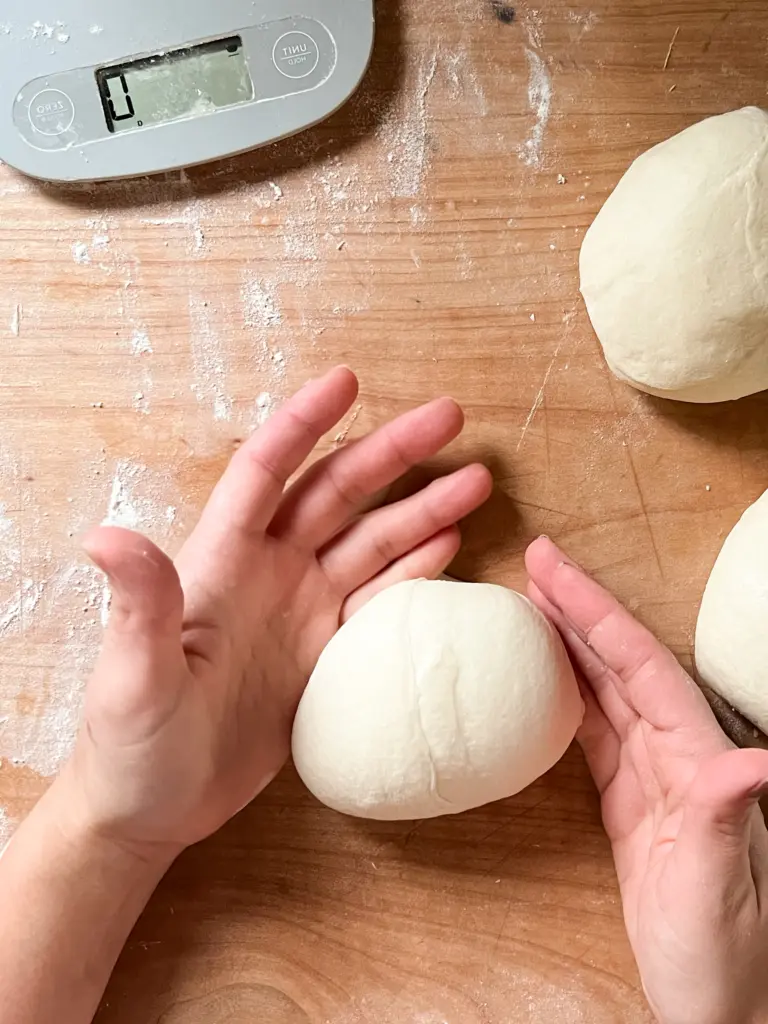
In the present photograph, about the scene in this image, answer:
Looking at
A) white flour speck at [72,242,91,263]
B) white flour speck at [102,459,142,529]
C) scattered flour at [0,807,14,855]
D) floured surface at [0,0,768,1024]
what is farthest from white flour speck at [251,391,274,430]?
scattered flour at [0,807,14,855]

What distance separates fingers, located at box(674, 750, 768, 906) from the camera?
67 centimetres

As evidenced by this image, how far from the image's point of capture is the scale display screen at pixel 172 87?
981 millimetres

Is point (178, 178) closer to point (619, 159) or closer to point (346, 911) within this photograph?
point (619, 159)

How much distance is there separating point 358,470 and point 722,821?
465 millimetres

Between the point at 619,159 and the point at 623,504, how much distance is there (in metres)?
A: 0.36

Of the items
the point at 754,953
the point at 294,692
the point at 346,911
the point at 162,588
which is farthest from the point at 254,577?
the point at 754,953

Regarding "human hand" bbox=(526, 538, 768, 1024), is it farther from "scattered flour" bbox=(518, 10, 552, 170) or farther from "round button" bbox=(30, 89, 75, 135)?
"round button" bbox=(30, 89, 75, 135)

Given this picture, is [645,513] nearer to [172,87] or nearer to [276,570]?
[276,570]

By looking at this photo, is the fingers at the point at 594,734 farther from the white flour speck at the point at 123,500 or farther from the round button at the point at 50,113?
the round button at the point at 50,113

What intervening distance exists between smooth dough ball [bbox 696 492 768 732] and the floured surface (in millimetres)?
55

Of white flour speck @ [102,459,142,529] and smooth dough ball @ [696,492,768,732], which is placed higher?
A: white flour speck @ [102,459,142,529]

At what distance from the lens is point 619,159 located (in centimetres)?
99

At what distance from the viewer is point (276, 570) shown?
96 centimetres

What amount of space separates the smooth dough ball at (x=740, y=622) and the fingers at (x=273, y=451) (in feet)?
1.33
